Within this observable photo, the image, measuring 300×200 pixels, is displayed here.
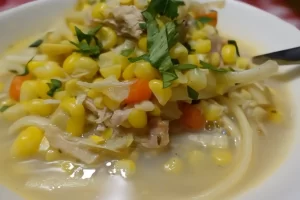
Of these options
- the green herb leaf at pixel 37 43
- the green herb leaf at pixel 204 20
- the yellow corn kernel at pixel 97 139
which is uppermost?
the green herb leaf at pixel 204 20

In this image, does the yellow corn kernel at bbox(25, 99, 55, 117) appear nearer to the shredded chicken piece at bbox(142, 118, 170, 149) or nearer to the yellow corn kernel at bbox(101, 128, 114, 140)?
the yellow corn kernel at bbox(101, 128, 114, 140)

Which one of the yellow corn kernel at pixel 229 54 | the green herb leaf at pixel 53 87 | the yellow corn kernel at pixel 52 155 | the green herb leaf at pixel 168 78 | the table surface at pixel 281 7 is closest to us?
the green herb leaf at pixel 168 78

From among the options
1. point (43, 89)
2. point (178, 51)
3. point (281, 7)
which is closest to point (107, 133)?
point (43, 89)

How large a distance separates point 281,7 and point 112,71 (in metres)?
1.87

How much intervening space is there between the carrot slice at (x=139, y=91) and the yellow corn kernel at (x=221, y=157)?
1.35 ft

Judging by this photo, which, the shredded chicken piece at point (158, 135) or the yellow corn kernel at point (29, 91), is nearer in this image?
the shredded chicken piece at point (158, 135)

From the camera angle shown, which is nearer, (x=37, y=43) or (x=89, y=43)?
(x=89, y=43)

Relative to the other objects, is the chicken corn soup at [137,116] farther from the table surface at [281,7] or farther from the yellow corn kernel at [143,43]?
the table surface at [281,7]

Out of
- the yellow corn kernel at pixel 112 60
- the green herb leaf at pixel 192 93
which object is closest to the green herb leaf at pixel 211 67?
the green herb leaf at pixel 192 93

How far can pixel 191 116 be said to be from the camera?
2025 millimetres

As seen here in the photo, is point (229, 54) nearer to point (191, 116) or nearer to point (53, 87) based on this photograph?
point (191, 116)

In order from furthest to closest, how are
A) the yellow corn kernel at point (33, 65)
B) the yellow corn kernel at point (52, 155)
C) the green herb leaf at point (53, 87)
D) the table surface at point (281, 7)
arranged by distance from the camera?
the table surface at point (281, 7)
the yellow corn kernel at point (33, 65)
the green herb leaf at point (53, 87)
the yellow corn kernel at point (52, 155)

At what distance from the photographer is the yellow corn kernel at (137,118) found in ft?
6.15

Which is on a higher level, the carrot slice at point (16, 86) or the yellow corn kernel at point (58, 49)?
the yellow corn kernel at point (58, 49)
